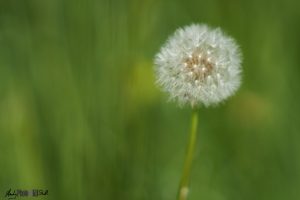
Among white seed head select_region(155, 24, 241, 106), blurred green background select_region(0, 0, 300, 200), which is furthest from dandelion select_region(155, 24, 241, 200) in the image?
blurred green background select_region(0, 0, 300, 200)

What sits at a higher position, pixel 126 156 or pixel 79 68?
pixel 79 68

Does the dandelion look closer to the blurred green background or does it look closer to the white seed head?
the white seed head

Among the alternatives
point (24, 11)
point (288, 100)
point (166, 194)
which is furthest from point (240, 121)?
point (24, 11)

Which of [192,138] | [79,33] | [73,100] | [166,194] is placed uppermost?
[79,33]

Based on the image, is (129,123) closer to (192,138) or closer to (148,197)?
(148,197)

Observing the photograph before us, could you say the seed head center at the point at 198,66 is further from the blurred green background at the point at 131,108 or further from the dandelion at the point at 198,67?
the blurred green background at the point at 131,108

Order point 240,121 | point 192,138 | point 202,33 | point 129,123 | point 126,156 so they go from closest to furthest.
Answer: point 192,138 → point 202,33 → point 126,156 → point 129,123 → point 240,121

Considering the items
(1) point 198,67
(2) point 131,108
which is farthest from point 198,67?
(2) point 131,108

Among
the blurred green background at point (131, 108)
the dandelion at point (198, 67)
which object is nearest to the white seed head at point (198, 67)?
the dandelion at point (198, 67)
